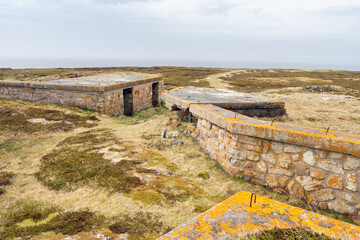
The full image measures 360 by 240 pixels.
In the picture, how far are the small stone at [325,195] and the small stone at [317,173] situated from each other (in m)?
0.26

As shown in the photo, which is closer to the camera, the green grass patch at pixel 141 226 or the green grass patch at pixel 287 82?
the green grass patch at pixel 141 226

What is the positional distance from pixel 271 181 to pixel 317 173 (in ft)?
2.98

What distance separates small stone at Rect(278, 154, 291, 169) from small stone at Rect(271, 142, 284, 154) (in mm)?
105

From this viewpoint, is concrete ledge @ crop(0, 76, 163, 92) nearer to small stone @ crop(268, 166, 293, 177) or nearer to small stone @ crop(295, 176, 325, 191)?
small stone @ crop(268, 166, 293, 177)

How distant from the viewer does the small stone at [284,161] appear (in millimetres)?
4961

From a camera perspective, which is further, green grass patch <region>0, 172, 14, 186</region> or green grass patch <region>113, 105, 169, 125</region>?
green grass patch <region>113, 105, 169, 125</region>

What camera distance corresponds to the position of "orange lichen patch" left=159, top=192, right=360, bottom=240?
2.57 metres

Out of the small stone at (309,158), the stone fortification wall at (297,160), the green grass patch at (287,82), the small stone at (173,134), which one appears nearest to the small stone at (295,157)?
the stone fortification wall at (297,160)

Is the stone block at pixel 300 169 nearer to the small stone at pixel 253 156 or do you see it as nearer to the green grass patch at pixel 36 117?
the small stone at pixel 253 156

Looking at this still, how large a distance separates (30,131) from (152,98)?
1024 cm

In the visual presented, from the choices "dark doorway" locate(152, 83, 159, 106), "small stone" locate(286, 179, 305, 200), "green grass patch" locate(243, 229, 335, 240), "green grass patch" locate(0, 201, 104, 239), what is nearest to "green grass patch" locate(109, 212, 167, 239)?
"green grass patch" locate(0, 201, 104, 239)

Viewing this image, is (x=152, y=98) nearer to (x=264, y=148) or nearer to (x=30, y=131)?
(x=30, y=131)

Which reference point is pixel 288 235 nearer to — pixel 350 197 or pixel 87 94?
pixel 350 197

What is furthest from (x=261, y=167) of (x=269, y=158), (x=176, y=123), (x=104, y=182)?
(x=176, y=123)
